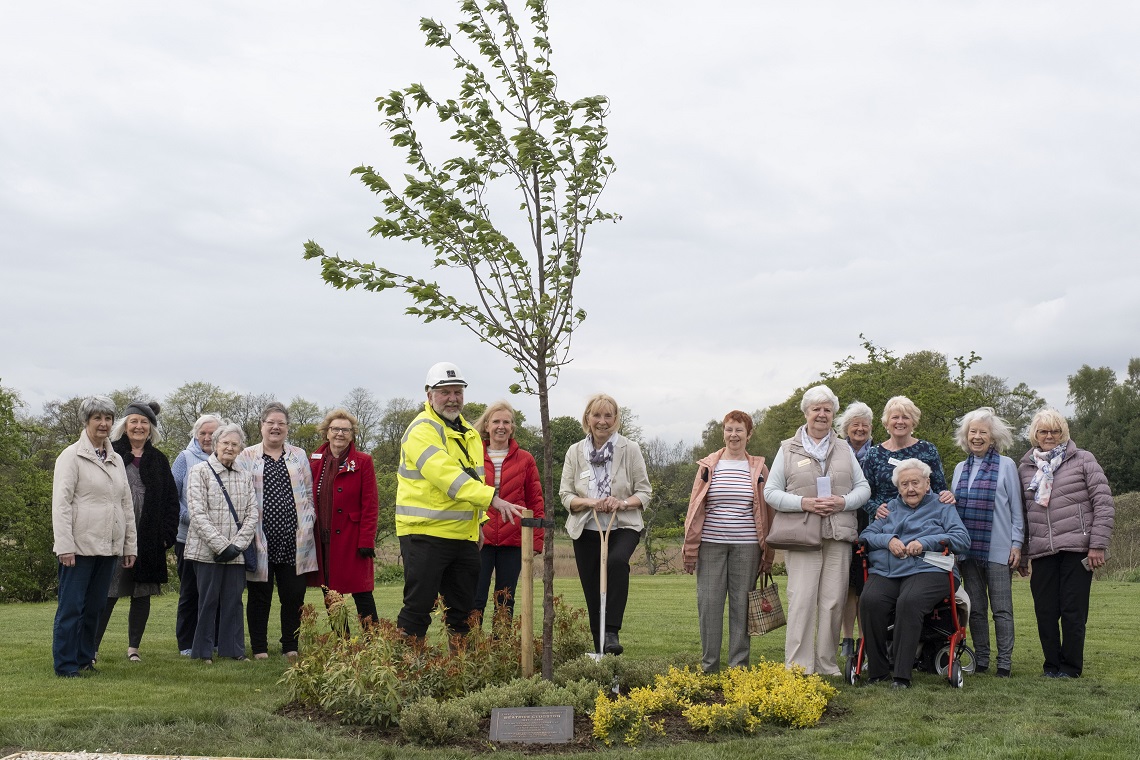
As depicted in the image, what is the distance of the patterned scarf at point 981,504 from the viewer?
7.96 m

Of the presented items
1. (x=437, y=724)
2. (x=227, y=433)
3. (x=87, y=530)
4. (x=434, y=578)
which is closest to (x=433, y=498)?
(x=434, y=578)

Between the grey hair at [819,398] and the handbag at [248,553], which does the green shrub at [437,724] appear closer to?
the handbag at [248,553]

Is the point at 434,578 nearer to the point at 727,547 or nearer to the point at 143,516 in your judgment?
the point at 727,547

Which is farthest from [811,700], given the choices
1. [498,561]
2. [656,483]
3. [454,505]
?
[656,483]

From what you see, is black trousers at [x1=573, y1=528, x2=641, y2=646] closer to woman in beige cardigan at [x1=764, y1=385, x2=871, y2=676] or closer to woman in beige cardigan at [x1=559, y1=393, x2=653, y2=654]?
woman in beige cardigan at [x1=559, y1=393, x2=653, y2=654]

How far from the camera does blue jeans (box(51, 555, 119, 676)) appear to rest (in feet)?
24.5

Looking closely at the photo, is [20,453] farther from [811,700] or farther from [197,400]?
[197,400]

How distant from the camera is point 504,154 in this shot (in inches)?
261

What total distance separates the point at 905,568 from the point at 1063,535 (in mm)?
1323

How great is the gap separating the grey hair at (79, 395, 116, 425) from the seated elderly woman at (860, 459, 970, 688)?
612 centimetres

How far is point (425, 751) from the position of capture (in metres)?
5.53

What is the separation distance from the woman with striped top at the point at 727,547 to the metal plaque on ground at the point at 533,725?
2037 mm

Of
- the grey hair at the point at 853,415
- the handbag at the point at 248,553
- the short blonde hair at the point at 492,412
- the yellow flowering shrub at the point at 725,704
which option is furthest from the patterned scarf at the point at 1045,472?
the handbag at the point at 248,553

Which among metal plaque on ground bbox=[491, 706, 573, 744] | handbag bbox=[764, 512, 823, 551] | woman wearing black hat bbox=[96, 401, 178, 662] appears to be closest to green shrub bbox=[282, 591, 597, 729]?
metal plaque on ground bbox=[491, 706, 573, 744]
